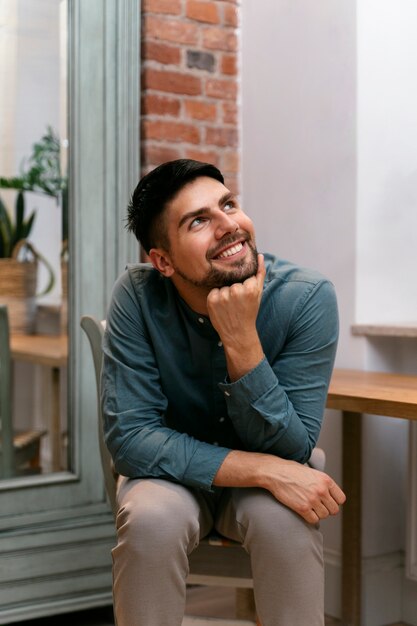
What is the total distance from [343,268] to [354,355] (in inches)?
10.7

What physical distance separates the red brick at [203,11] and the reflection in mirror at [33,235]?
47cm

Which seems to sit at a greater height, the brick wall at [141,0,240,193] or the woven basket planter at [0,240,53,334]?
the brick wall at [141,0,240,193]

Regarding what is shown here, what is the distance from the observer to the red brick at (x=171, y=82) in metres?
2.72

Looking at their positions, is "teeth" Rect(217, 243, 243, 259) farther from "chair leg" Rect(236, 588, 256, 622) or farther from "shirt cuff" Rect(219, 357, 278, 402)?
"chair leg" Rect(236, 588, 256, 622)

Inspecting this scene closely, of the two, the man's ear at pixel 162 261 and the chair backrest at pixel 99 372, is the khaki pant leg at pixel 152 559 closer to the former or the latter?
the chair backrest at pixel 99 372

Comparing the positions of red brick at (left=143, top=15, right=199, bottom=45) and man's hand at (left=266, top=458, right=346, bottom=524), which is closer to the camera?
man's hand at (left=266, top=458, right=346, bottom=524)

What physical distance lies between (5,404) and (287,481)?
47.4 inches

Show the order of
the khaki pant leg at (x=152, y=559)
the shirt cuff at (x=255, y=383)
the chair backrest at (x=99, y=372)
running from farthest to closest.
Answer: the chair backrest at (x=99, y=372) < the shirt cuff at (x=255, y=383) < the khaki pant leg at (x=152, y=559)

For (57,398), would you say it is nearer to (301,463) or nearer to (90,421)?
(90,421)

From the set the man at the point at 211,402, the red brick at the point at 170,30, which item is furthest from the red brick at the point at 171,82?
the man at the point at 211,402

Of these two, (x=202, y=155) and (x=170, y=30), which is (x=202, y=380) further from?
(x=170, y=30)

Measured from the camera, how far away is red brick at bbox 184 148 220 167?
9.26ft

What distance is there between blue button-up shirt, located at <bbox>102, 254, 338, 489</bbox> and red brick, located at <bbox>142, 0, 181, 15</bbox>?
118 centimetres

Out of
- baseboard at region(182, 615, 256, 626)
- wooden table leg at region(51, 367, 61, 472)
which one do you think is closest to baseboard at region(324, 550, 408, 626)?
baseboard at region(182, 615, 256, 626)
